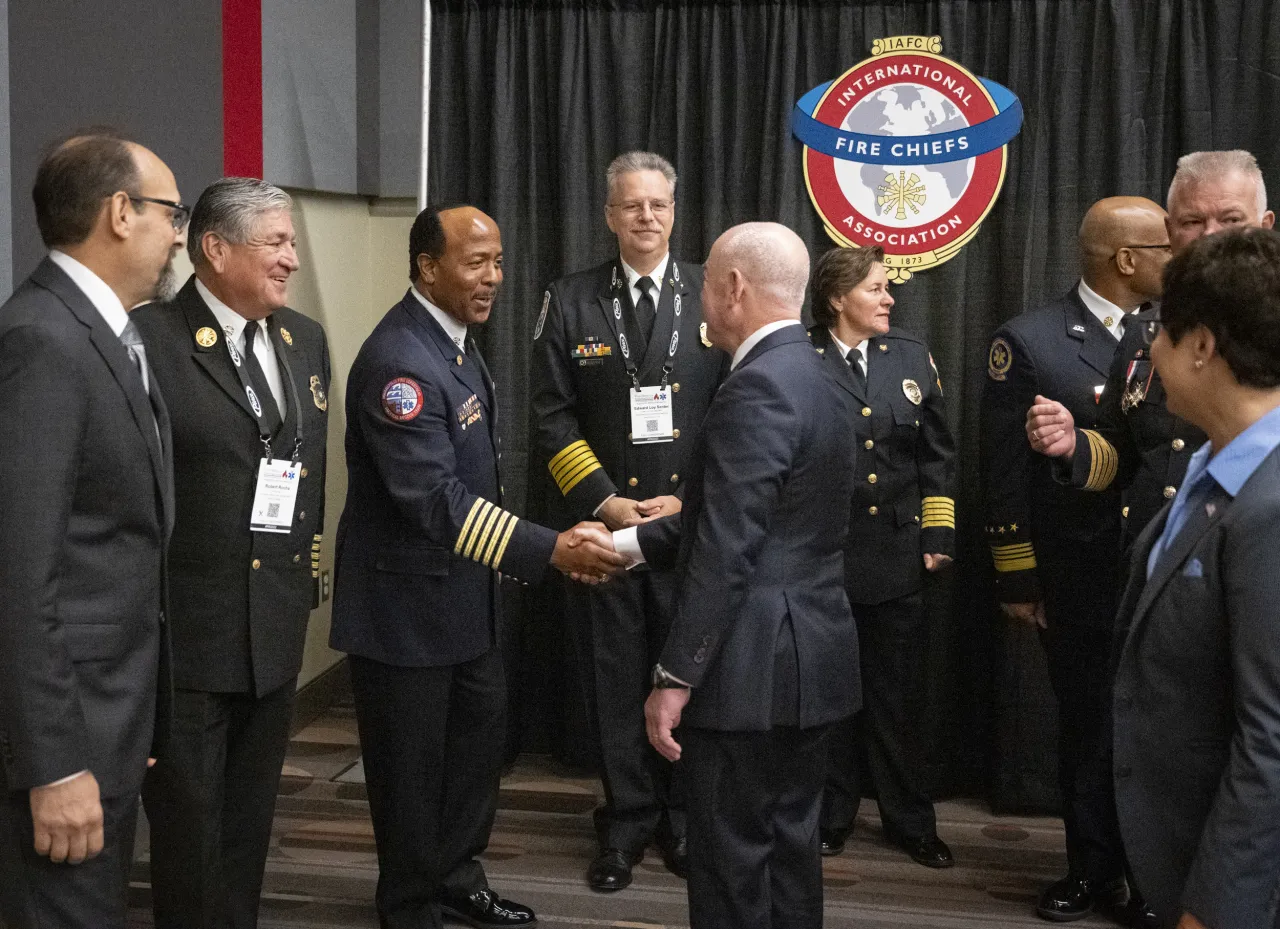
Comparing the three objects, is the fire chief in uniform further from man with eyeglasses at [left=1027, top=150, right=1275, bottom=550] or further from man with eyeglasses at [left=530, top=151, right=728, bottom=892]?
man with eyeglasses at [left=1027, top=150, right=1275, bottom=550]

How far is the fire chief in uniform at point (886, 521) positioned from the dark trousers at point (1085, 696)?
395 millimetres

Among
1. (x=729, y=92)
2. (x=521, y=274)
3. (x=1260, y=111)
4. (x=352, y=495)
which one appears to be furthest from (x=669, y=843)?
(x=1260, y=111)

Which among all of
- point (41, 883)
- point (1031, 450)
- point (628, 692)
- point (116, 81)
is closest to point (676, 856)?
point (628, 692)

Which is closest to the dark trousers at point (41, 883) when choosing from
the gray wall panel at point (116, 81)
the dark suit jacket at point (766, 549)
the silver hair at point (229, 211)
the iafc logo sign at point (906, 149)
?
the dark suit jacket at point (766, 549)

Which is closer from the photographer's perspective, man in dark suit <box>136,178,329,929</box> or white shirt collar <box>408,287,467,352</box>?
man in dark suit <box>136,178,329,929</box>

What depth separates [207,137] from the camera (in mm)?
3988

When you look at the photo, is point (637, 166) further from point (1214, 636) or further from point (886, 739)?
point (1214, 636)

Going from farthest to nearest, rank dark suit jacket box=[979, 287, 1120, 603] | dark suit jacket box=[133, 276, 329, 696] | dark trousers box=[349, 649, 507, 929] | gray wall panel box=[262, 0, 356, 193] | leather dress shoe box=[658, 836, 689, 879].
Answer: gray wall panel box=[262, 0, 356, 193] → leather dress shoe box=[658, 836, 689, 879] → dark suit jacket box=[979, 287, 1120, 603] → dark trousers box=[349, 649, 507, 929] → dark suit jacket box=[133, 276, 329, 696]

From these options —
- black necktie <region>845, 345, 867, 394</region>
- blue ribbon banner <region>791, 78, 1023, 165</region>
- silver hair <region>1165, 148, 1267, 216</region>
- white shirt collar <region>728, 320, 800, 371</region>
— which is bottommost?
black necktie <region>845, 345, 867, 394</region>

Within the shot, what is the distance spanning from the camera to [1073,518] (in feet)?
11.6

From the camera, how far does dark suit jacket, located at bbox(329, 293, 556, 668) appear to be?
2.91 meters

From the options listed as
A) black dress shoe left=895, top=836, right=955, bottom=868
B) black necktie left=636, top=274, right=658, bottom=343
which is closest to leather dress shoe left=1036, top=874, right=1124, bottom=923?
black dress shoe left=895, top=836, right=955, bottom=868

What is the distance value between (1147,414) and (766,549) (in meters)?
1.08

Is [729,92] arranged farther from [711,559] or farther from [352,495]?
[711,559]
